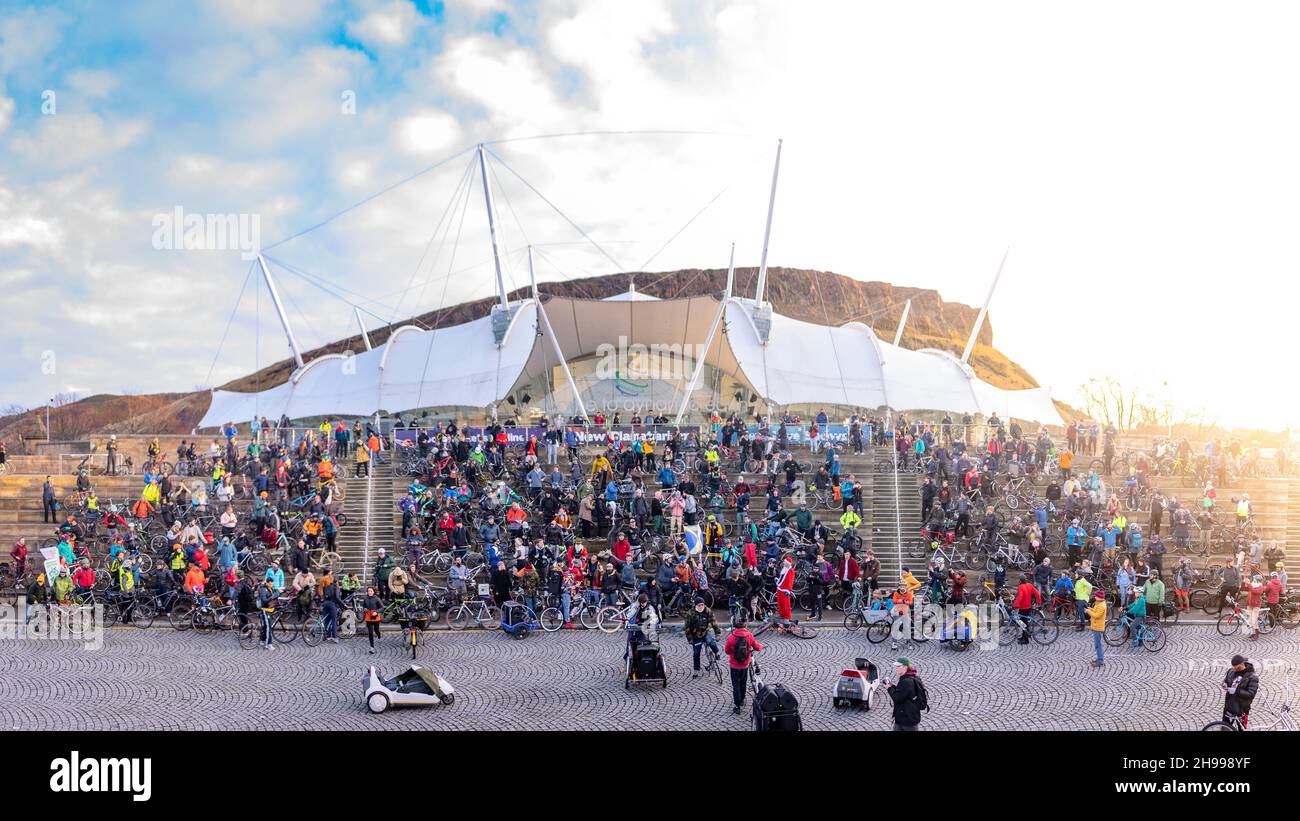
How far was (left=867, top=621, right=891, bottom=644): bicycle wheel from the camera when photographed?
16844 millimetres

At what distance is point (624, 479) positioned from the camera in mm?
24625

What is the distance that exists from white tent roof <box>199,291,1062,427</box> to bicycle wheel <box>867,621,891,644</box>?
26.1 meters

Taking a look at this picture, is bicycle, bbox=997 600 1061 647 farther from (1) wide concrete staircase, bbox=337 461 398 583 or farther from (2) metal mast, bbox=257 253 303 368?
(2) metal mast, bbox=257 253 303 368

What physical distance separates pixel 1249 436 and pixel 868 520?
57.1 metres

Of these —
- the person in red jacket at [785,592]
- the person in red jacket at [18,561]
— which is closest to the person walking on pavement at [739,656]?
the person in red jacket at [785,592]

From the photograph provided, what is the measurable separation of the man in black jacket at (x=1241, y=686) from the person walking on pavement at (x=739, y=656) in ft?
18.3

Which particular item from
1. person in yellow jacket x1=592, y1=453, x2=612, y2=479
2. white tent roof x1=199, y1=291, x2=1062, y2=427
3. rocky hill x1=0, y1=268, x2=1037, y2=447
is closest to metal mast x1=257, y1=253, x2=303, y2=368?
white tent roof x1=199, y1=291, x2=1062, y2=427

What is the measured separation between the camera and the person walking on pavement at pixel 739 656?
12633mm

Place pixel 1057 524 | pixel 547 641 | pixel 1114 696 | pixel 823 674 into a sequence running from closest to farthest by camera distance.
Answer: pixel 1114 696
pixel 823 674
pixel 547 641
pixel 1057 524

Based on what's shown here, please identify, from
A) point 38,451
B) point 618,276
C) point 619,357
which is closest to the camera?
point 38,451

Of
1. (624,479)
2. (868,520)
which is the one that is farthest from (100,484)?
(868,520)

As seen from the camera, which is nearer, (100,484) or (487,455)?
(487,455)

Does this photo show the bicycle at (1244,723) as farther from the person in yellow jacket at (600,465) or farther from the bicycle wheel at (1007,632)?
the person in yellow jacket at (600,465)
